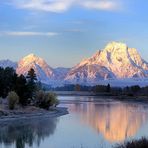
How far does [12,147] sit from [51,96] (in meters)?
47.8

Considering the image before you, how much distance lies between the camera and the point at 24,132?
51.2 metres

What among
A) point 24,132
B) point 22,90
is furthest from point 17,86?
point 24,132

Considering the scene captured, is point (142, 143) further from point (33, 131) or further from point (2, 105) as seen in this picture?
point (2, 105)

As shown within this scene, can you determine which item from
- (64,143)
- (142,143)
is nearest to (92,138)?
(64,143)

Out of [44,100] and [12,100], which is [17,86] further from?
[12,100]

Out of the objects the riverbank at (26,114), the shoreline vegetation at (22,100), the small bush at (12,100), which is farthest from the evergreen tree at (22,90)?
the small bush at (12,100)

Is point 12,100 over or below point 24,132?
over

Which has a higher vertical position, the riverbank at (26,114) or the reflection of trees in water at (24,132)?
the riverbank at (26,114)

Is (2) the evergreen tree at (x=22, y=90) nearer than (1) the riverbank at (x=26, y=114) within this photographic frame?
No

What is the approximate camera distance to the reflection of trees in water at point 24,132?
43.3 meters

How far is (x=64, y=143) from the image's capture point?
41562 millimetres

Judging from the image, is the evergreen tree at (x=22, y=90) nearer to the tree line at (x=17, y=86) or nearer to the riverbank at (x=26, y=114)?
the tree line at (x=17, y=86)

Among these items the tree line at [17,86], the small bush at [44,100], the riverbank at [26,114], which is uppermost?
the tree line at [17,86]

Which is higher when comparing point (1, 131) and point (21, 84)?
point (21, 84)
